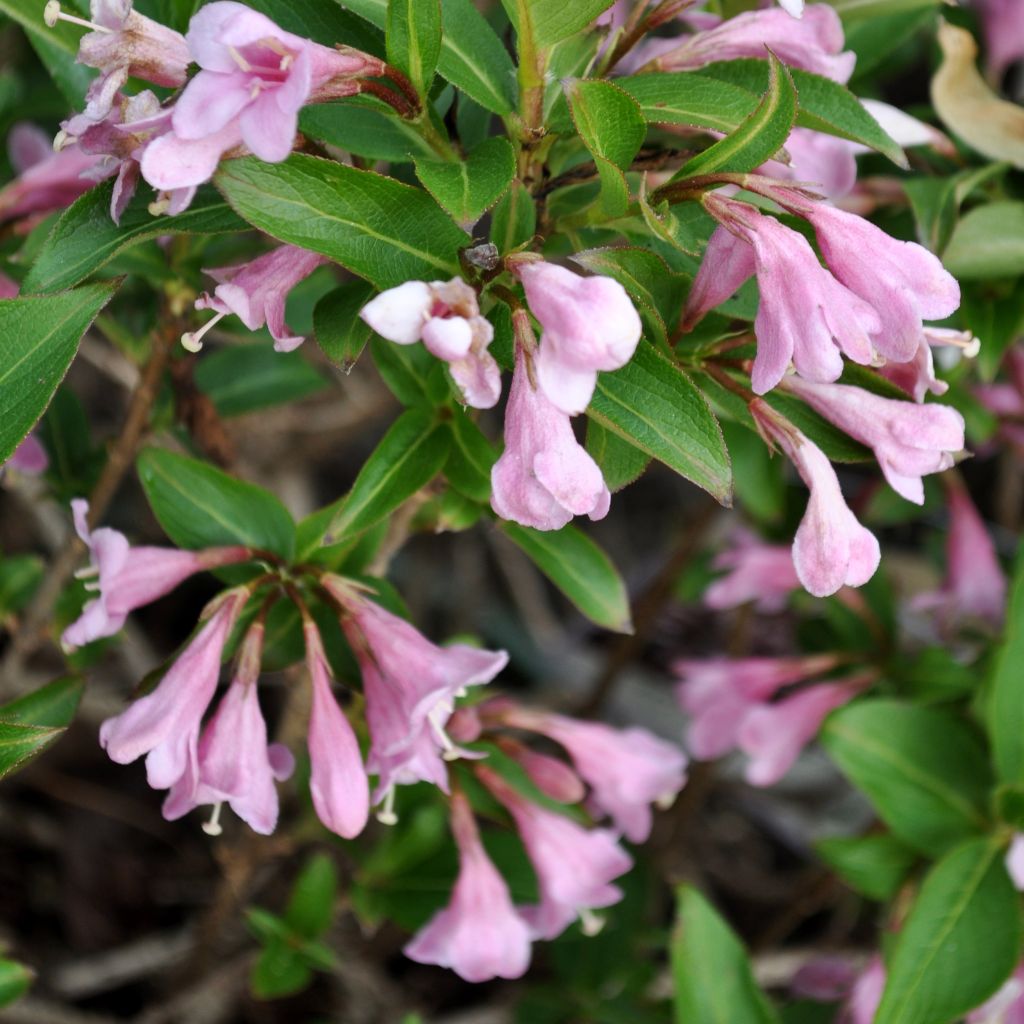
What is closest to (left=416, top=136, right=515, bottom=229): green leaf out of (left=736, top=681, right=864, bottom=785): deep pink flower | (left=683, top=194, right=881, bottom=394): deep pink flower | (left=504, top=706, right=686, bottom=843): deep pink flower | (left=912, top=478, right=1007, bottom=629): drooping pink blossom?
(left=683, top=194, right=881, bottom=394): deep pink flower

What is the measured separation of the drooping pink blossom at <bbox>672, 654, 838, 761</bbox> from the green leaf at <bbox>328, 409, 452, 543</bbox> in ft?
1.87

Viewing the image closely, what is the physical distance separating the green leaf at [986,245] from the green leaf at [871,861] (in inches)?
19.5

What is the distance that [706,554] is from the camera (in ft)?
5.19

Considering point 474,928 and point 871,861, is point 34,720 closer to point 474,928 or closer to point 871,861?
point 474,928

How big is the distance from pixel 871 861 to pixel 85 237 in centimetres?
83

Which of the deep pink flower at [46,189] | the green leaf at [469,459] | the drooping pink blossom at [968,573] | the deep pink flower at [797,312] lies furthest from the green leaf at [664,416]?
the drooping pink blossom at [968,573]

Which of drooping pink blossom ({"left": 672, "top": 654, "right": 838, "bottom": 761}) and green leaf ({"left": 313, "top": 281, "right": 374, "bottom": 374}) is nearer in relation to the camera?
green leaf ({"left": 313, "top": 281, "right": 374, "bottom": 374})

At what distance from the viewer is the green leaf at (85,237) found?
0.64 m

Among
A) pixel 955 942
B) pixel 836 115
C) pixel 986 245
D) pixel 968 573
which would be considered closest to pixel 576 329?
pixel 836 115

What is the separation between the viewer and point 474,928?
92 centimetres

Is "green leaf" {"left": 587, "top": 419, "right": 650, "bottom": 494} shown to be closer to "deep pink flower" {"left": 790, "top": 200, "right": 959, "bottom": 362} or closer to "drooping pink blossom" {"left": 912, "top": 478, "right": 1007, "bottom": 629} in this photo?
"deep pink flower" {"left": 790, "top": 200, "right": 959, "bottom": 362}

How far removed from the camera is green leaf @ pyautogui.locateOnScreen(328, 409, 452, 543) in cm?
72

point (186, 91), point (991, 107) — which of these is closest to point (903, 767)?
point (991, 107)

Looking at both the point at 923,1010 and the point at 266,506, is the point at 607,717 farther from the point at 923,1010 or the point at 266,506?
the point at 266,506
